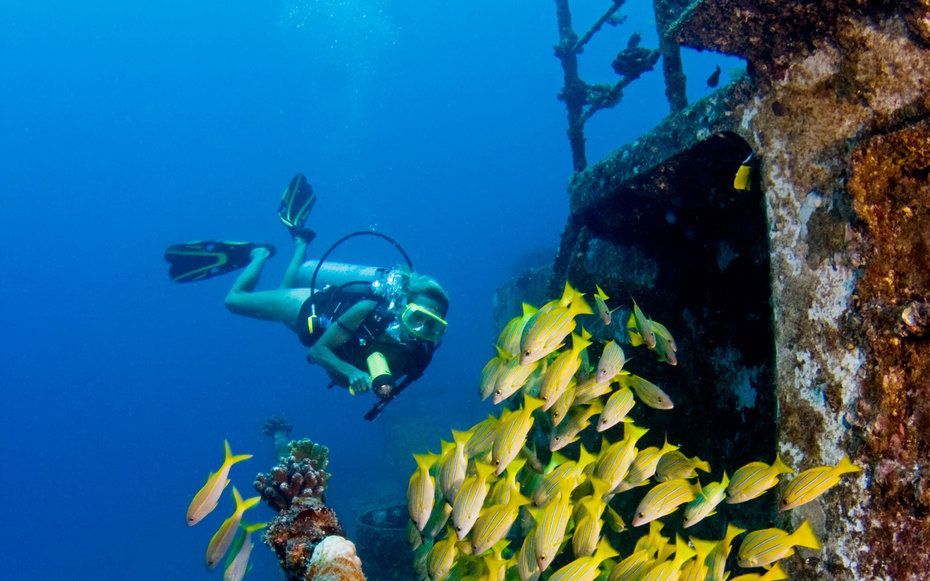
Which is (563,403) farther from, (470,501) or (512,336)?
(470,501)

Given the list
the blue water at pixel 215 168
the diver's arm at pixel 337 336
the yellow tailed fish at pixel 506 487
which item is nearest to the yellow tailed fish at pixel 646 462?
the yellow tailed fish at pixel 506 487

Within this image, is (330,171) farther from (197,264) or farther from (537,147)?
(197,264)

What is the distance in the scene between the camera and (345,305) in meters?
8.33

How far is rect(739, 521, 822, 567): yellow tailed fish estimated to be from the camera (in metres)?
2.12

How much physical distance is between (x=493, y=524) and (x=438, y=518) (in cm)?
52

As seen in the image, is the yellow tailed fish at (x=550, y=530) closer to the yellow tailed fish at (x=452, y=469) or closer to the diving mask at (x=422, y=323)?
the yellow tailed fish at (x=452, y=469)

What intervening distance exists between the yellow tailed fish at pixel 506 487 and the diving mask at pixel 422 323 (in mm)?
3208

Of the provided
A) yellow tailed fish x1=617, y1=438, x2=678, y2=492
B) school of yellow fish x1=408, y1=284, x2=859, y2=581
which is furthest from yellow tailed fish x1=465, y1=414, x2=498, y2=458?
yellow tailed fish x1=617, y1=438, x2=678, y2=492

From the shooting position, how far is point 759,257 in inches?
120

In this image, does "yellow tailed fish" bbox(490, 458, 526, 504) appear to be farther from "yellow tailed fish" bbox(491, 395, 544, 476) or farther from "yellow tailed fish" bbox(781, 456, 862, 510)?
"yellow tailed fish" bbox(781, 456, 862, 510)

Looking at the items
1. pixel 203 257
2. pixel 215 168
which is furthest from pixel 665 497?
pixel 215 168

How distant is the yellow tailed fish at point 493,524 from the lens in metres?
2.55

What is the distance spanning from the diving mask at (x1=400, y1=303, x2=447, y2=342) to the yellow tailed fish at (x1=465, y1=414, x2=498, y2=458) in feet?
9.88

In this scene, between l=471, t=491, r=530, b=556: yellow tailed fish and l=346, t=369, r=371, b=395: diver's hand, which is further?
l=346, t=369, r=371, b=395: diver's hand
